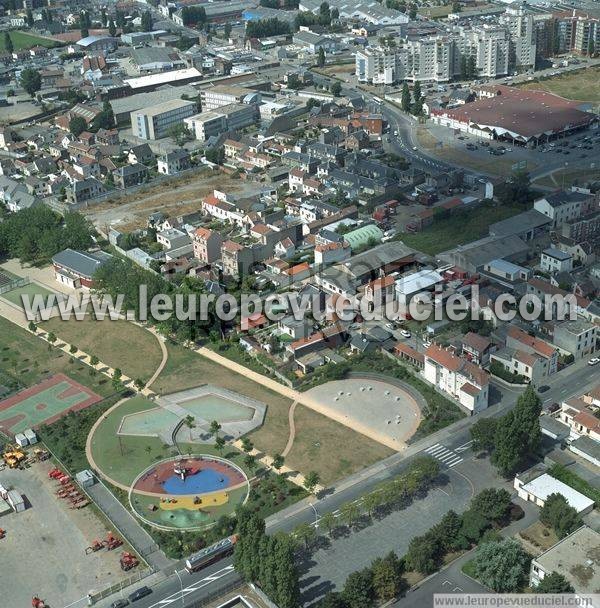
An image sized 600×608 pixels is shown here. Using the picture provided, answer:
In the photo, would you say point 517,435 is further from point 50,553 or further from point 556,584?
point 50,553

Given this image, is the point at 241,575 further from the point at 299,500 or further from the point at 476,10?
the point at 476,10

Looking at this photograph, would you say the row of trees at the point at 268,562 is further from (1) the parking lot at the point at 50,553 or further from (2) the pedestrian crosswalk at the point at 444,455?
(2) the pedestrian crosswalk at the point at 444,455

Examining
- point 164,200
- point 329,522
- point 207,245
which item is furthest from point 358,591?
point 164,200

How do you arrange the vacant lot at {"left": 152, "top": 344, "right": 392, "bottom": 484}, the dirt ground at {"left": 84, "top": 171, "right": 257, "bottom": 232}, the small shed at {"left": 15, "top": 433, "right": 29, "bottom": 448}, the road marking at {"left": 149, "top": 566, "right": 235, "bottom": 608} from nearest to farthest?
the road marking at {"left": 149, "top": 566, "right": 235, "bottom": 608} → the vacant lot at {"left": 152, "top": 344, "right": 392, "bottom": 484} → the small shed at {"left": 15, "top": 433, "right": 29, "bottom": 448} → the dirt ground at {"left": 84, "top": 171, "right": 257, "bottom": 232}

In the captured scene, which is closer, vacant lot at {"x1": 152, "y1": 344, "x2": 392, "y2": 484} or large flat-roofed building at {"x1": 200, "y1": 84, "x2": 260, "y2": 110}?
vacant lot at {"x1": 152, "y1": 344, "x2": 392, "y2": 484}

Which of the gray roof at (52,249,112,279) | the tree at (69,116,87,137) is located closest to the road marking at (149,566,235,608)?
the gray roof at (52,249,112,279)

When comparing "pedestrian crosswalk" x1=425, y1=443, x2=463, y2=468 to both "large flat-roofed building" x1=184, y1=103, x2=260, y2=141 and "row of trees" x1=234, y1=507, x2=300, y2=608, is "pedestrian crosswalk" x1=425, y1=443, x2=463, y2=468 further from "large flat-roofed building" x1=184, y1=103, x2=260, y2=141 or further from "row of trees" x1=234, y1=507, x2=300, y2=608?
"large flat-roofed building" x1=184, y1=103, x2=260, y2=141

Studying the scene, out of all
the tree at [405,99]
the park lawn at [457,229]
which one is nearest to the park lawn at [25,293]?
the park lawn at [457,229]
